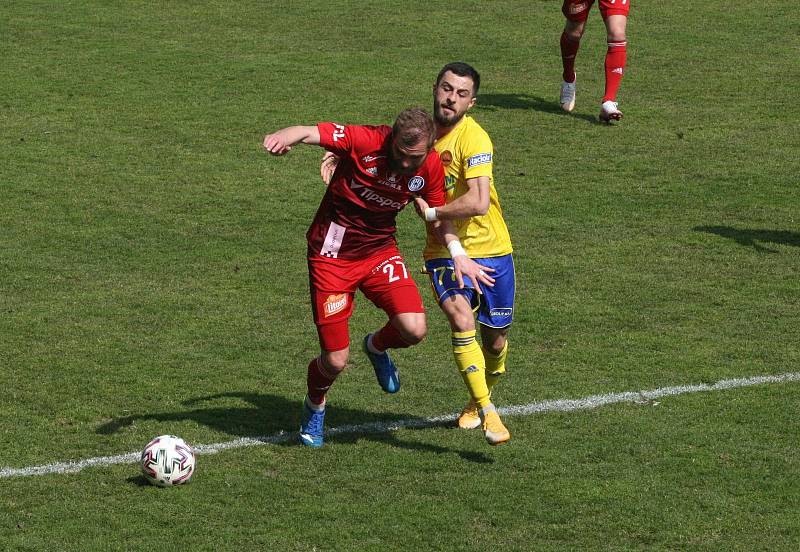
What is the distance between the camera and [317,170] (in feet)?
49.8

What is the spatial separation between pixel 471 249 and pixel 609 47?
29.1ft

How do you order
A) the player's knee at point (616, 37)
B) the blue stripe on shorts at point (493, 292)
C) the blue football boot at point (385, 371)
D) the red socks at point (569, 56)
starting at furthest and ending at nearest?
1. the red socks at point (569, 56)
2. the player's knee at point (616, 37)
3. the blue football boot at point (385, 371)
4. the blue stripe on shorts at point (493, 292)

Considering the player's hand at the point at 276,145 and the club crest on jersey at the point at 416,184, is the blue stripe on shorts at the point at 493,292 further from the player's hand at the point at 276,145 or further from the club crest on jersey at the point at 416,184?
the player's hand at the point at 276,145

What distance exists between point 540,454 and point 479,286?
1.14 m

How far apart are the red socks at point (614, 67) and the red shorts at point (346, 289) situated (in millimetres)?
8916

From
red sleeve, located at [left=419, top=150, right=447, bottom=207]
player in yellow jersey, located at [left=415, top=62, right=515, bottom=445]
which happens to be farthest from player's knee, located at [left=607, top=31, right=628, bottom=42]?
red sleeve, located at [left=419, top=150, right=447, bottom=207]

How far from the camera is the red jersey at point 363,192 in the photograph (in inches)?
313

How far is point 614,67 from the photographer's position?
648 inches

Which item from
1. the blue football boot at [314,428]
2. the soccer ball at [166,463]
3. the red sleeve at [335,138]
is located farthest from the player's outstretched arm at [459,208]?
the soccer ball at [166,463]

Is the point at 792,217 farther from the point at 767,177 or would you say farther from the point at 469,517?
the point at 469,517

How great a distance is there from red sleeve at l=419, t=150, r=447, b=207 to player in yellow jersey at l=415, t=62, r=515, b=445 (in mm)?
59

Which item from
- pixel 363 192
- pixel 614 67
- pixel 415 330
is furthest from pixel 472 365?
pixel 614 67

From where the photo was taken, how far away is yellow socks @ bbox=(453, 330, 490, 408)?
8117mm

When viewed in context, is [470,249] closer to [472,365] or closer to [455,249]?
[455,249]
